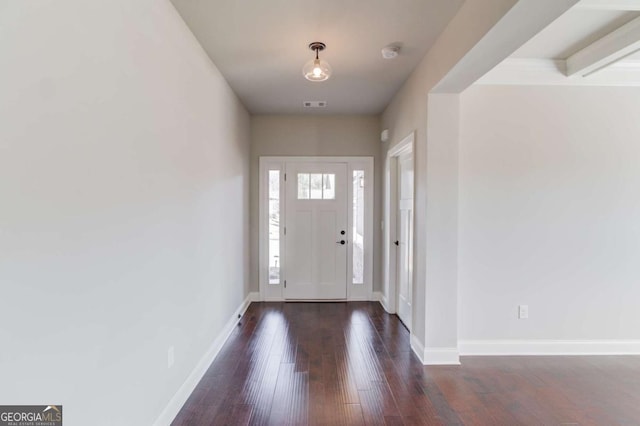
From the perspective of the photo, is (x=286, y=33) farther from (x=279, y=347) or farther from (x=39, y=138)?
(x=279, y=347)

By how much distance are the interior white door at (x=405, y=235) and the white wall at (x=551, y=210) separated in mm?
705

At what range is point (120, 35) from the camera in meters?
1.52

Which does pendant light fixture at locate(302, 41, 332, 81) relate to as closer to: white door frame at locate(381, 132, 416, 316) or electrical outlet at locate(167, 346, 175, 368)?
white door frame at locate(381, 132, 416, 316)

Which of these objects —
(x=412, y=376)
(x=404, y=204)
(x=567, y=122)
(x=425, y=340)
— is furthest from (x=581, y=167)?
(x=412, y=376)

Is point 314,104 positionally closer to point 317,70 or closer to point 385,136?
point 385,136

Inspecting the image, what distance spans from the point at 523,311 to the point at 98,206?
3405mm

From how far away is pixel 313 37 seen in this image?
252cm

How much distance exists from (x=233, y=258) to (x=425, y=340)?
2.19 metres

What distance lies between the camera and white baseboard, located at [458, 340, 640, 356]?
9.92ft

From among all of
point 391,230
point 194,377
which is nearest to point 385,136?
point 391,230

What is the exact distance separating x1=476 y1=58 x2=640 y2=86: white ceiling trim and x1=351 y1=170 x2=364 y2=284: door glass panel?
6.99 ft

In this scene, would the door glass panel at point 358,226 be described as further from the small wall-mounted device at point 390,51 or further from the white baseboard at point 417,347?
the small wall-mounted device at point 390,51

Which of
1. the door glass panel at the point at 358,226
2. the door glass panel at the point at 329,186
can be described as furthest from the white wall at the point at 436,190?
the door glass panel at the point at 329,186

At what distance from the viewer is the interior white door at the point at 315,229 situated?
4.72 meters
